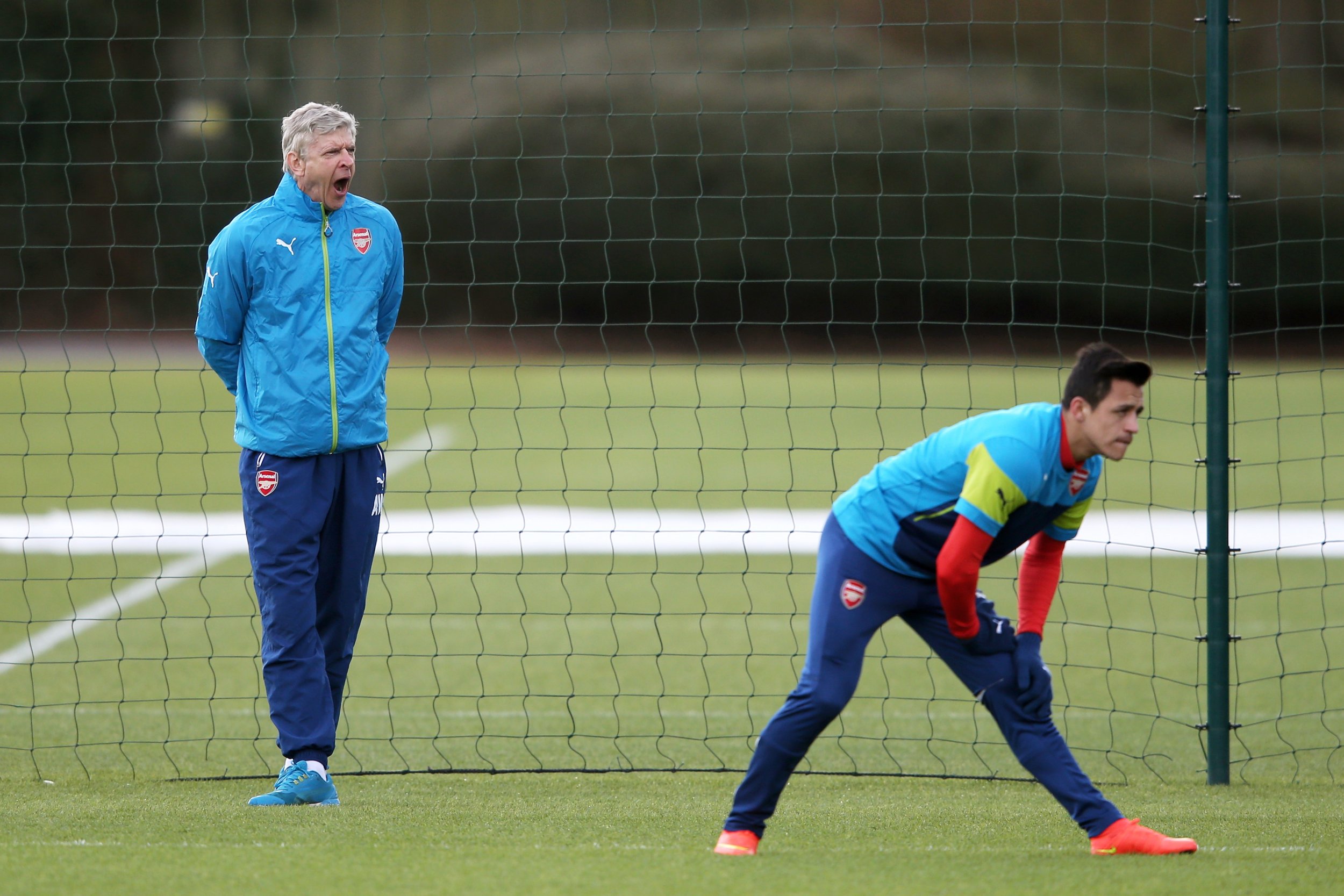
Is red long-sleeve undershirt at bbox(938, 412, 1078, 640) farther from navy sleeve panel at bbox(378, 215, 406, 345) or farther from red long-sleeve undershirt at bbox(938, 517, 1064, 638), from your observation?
navy sleeve panel at bbox(378, 215, 406, 345)

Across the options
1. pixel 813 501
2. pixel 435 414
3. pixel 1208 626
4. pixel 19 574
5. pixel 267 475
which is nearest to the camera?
pixel 267 475

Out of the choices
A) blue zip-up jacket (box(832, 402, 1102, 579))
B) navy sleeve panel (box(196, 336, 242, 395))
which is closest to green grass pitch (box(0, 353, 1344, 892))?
blue zip-up jacket (box(832, 402, 1102, 579))

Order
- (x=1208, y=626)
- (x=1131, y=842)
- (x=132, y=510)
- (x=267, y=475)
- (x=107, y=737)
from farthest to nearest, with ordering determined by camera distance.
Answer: (x=132, y=510) → (x=107, y=737) → (x=1208, y=626) → (x=267, y=475) → (x=1131, y=842)

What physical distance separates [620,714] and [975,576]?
301 centimetres

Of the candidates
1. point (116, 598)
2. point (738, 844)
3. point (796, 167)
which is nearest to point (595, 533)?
point (116, 598)

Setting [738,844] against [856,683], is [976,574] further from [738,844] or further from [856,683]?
[738,844]

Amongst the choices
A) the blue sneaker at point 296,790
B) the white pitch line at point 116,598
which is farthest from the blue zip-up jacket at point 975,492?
the white pitch line at point 116,598

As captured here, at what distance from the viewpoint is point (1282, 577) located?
29.9ft

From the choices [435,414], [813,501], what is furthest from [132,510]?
[435,414]

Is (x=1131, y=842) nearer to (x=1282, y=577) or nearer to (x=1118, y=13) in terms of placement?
(x=1282, y=577)

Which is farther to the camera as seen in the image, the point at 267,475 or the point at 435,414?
the point at 435,414

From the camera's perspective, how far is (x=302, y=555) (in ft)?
13.9

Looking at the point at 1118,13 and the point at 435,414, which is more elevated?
the point at 1118,13

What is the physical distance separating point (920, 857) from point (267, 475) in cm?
208
